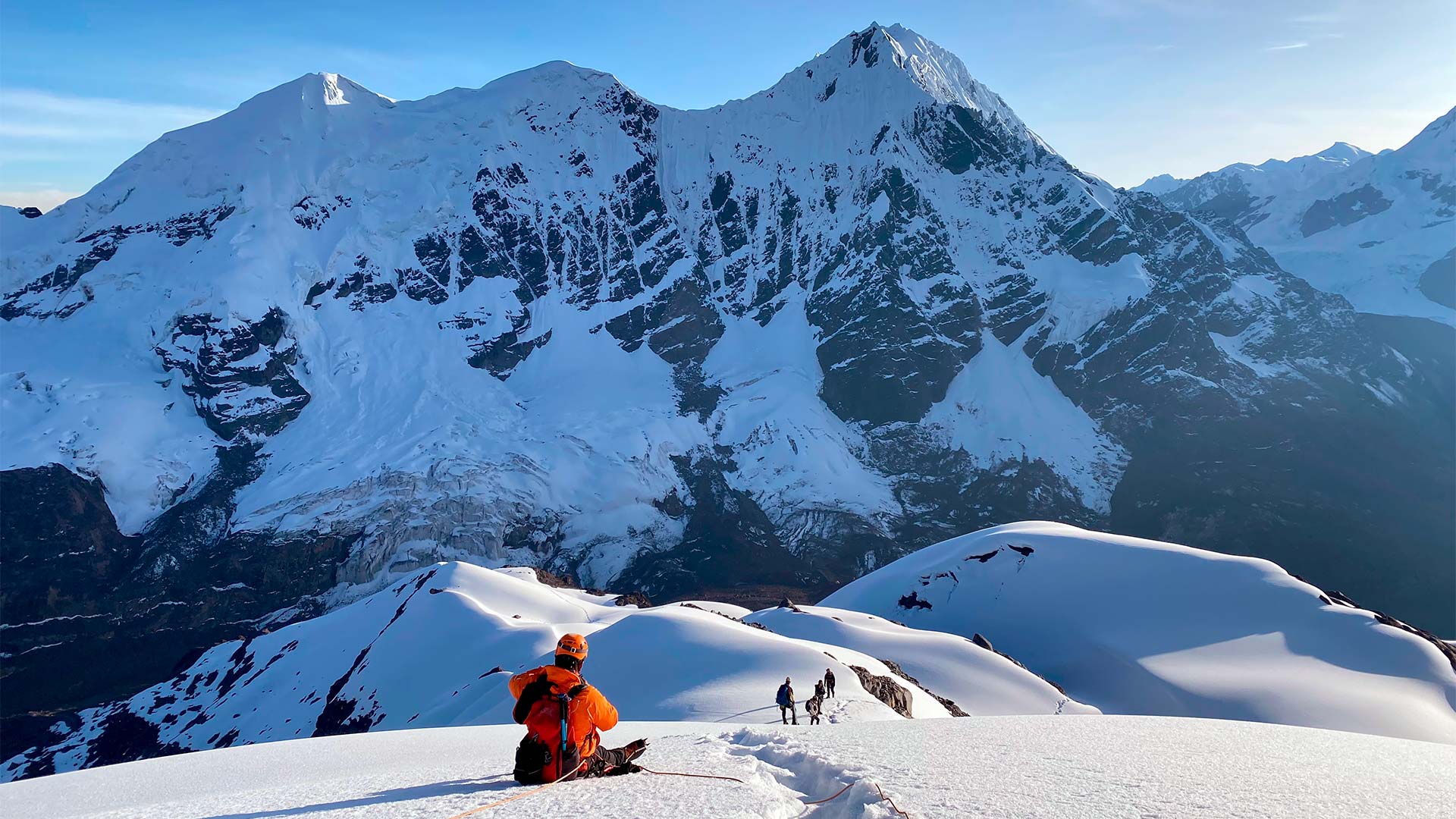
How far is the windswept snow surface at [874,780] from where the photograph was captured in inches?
326

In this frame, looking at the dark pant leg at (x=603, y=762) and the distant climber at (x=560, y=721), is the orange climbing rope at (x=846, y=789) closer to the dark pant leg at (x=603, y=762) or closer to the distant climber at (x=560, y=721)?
the distant climber at (x=560, y=721)

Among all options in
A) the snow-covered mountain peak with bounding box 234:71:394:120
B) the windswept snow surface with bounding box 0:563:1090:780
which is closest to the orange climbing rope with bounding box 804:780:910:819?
the windswept snow surface with bounding box 0:563:1090:780

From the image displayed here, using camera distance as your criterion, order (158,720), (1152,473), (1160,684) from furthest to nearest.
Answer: (1152,473)
(158,720)
(1160,684)

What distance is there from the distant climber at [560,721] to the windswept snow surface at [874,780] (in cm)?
29

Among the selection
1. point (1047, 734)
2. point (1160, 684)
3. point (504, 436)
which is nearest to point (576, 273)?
point (504, 436)

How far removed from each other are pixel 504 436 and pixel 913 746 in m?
147

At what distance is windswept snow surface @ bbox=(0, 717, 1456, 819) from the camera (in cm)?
827

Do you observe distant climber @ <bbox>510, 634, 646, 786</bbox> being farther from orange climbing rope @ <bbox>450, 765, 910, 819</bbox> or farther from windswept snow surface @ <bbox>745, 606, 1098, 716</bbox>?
windswept snow surface @ <bbox>745, 606, 1098, 716</bbox>

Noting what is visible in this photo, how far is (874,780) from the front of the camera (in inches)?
350

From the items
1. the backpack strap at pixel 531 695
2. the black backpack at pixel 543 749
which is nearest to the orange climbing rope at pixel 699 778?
the black backpack at pixel 543 749

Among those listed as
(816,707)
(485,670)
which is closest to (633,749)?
(816,707)

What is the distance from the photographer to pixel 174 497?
139 meters

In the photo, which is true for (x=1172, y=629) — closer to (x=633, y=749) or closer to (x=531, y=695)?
(x=633, y=749)

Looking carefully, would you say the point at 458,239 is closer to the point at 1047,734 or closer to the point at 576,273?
the point at 576,273
